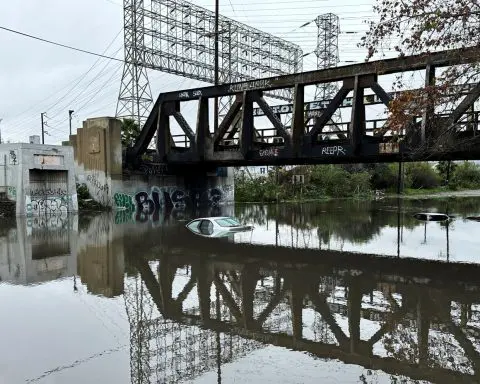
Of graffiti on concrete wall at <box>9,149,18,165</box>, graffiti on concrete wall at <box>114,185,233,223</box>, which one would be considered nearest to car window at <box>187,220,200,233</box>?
graffiti on concrete wall at <box>114,185,233,223</box>

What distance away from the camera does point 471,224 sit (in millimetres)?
29438

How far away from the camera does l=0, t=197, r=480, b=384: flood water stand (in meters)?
7.02

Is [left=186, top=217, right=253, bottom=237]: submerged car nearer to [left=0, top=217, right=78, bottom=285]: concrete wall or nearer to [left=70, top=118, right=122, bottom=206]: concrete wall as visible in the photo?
[left=0, top=217, right=78, bottom=285]: concrete wall

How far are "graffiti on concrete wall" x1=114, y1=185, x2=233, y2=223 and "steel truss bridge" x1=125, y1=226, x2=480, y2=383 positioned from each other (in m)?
21.6

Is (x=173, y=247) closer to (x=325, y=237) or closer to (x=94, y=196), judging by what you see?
(x=325, y=237)

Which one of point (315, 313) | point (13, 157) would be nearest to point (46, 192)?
point (13, 157)

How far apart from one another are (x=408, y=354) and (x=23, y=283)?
10319 mm

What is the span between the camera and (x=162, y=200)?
43.5 m

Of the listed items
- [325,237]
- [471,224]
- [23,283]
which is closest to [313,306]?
[23,283]

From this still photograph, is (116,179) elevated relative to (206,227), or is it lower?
elevated

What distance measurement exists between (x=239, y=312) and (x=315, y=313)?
1.49 metres

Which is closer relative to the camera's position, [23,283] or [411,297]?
[411,297]

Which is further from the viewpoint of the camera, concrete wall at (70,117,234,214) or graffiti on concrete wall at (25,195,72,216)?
concrete wall at (70,117,234,214)

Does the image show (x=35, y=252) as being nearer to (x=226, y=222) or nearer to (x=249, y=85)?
(x=226, y=222)
